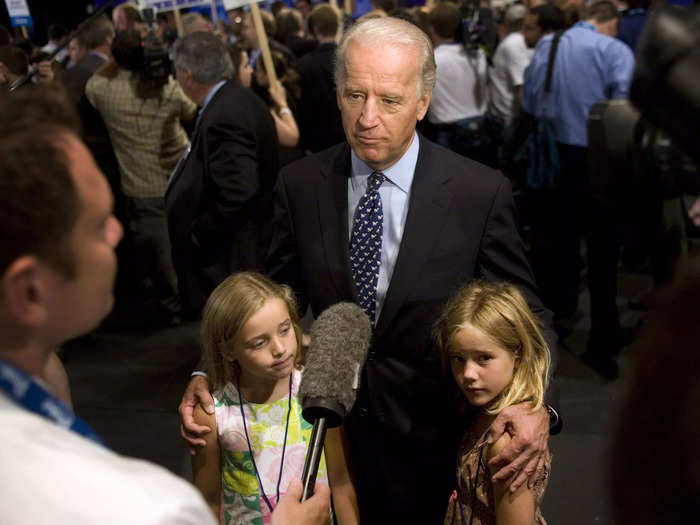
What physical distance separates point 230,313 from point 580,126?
9.83 ft

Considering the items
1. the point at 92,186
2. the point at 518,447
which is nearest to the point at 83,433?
the point at 92,186

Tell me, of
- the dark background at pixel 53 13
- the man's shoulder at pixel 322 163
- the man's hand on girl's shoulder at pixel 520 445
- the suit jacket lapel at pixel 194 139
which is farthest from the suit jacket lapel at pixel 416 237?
the dark background at pixel 53 13

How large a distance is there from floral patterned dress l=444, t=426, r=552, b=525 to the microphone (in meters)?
0.42

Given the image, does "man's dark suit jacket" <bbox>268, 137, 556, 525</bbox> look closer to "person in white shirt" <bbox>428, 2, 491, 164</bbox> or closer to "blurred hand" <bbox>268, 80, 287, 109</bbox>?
"blurred hand" <bbox>268, 80, 287, 109</bbox>

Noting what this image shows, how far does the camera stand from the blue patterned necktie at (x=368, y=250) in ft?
6.64

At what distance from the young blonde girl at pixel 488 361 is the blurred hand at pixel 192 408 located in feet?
2.09

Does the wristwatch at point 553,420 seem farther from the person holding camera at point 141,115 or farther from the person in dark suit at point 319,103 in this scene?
the person in dark suit at point 319,103

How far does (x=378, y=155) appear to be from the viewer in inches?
78.4

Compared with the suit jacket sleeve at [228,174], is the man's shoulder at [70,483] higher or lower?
higher

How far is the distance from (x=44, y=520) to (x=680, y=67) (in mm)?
791

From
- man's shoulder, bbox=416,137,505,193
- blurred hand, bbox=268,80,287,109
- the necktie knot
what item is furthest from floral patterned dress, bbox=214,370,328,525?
blurred hand, bbox=268,80,287,109

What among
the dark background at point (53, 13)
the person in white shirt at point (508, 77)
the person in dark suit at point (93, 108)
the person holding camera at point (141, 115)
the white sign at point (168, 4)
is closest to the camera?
the person holding camera at point (141, 115)

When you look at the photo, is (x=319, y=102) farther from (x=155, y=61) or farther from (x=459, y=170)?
(x=459, y=170)

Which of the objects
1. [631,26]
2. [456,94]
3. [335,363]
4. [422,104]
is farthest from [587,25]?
[335,363]
